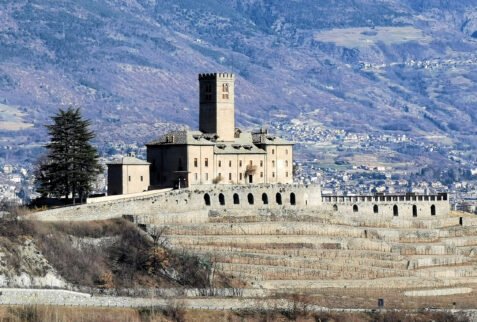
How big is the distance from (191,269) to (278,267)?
8818 mm

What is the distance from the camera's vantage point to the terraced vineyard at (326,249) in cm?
12344

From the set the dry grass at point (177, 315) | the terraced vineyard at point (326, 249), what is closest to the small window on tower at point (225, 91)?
the terraced vineyard at point (326, 249)

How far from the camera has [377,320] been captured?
4488 inches

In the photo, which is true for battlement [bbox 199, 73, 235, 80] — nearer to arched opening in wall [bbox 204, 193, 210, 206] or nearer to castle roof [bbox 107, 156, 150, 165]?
castle roof [bbox 107, 156, 150, 165]

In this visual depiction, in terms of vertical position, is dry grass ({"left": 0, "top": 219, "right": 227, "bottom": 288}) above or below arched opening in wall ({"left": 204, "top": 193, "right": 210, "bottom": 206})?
below

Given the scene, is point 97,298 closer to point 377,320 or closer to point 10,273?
point 10,273

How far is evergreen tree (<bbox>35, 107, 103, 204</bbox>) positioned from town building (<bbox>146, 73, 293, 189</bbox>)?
984cm

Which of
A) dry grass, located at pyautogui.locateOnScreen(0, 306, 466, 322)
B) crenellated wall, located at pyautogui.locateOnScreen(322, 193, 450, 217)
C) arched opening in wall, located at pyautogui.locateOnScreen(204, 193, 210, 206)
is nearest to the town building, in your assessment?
arched opening in wall, located at pyautogui.locateOnScreen(204, 193, 210, 206)

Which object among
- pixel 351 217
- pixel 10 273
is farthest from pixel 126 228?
pixel 351 217

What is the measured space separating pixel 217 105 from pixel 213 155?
6.11 metres

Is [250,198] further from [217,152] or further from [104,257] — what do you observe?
[104,257]

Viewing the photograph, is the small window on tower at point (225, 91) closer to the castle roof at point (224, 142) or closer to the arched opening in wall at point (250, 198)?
the castle roof at point (224, 142)

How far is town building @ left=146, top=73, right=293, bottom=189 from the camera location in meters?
141

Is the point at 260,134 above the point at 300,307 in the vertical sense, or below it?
above
